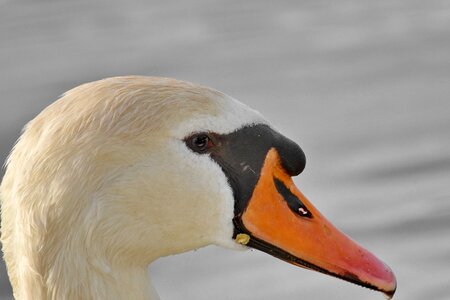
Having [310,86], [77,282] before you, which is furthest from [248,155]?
[310,86]

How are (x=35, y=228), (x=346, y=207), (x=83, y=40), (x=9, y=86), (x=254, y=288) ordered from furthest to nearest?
(x=83, y=40) < (x=9, y=86) < (x=346, y=207) < (x=254, y=288) < (x=35, y=228)

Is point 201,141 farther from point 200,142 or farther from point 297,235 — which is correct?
point 297,235

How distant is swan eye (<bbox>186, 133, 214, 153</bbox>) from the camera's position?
5.07 metres

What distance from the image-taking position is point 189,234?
17.2 feet

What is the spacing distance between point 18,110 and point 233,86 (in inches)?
63.9

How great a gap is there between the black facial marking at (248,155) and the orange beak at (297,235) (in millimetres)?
27

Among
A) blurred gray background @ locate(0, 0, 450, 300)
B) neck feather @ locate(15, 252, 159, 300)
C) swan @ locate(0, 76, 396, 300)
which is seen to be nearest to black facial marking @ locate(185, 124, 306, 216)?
swan @ locate(0, 76, 396, 300)

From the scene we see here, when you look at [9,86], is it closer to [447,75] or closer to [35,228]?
[447,75]

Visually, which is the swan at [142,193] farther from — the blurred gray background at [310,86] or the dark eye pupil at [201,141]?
the blurred gray background at [310,86]

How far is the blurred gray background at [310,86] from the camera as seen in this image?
8547 mm

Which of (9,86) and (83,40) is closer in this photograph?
(9,86)

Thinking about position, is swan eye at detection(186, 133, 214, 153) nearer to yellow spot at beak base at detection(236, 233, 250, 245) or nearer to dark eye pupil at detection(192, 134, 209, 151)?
dark eye pupil at detection(192, 134, 209, 151)

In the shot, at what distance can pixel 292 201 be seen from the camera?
537 centimetres

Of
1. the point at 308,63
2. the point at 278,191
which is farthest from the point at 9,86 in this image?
the point at 278,191
